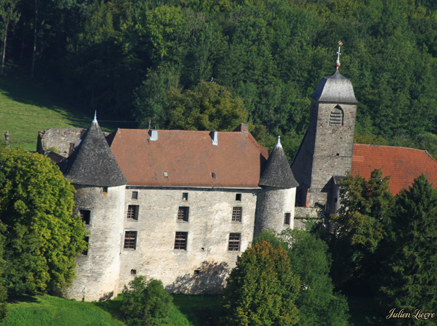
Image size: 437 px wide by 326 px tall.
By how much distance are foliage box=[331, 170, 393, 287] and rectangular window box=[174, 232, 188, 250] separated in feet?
35.5

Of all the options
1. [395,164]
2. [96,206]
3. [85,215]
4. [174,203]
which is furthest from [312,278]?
[85,215]

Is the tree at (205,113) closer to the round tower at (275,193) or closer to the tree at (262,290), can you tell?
the round tower at (275,193)

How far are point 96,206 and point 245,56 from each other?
2036 inches

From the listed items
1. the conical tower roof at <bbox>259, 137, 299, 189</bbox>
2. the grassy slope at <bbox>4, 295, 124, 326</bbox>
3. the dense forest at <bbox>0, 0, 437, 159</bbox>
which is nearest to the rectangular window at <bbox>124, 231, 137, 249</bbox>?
the grassy slope at <bbox>4, 295, 124, 326</bbox>

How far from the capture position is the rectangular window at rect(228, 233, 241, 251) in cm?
5988

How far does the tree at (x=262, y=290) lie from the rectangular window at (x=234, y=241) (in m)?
3.80

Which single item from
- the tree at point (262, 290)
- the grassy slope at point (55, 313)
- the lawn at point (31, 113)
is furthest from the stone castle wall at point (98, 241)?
the lawn at point (31, 113)

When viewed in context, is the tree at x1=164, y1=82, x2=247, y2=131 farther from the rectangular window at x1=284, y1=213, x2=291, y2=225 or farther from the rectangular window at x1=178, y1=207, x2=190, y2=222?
the rectangular window at x1=284, y1=213, x2=291, y2=225

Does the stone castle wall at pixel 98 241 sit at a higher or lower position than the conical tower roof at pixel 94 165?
lower

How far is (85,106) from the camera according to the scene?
117062 millimetres

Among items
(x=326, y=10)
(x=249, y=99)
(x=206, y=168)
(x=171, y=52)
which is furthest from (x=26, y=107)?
(x=206, y=168)

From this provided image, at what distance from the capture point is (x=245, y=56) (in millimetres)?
102750

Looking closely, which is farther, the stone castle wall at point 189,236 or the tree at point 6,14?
the tree at point 6,14

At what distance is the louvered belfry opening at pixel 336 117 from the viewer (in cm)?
6312
